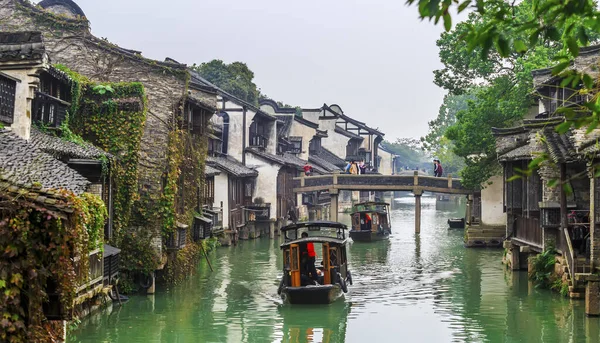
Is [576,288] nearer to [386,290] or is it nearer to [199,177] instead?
[386,290]

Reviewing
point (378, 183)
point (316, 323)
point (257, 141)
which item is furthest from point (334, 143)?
point (316, 323)

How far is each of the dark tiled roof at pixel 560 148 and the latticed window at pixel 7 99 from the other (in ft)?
40.5

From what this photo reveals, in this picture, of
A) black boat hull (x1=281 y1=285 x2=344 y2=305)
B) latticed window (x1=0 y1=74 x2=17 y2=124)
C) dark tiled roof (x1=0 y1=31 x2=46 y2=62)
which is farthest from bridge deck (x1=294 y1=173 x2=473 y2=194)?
latticed window (x1=0 y1=74 x2=17 y2=124)

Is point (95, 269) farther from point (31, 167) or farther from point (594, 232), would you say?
point (594, 232)

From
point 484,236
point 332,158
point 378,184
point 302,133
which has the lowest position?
point 484,236

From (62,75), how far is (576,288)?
1438cm

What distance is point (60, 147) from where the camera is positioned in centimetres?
1850

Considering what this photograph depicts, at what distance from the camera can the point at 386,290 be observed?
2820cm

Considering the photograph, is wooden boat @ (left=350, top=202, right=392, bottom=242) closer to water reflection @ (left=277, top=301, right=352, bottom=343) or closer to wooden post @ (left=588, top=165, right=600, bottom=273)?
water reflection @ (left=277, top=301, right=352, bottom=343)

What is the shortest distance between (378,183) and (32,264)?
139 feet

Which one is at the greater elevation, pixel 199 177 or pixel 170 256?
pixel 199 177

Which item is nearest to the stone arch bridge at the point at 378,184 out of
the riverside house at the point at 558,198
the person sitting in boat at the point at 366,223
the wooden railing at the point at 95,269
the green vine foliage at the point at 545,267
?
the person sitting in boat at the point at 366,223

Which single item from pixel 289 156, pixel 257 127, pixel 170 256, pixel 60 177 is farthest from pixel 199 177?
pixel 289 156

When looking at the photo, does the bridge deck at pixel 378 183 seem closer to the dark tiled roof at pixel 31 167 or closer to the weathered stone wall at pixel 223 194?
the weathered stone wall at pixel 223 194
